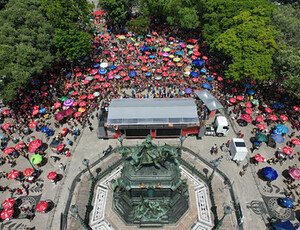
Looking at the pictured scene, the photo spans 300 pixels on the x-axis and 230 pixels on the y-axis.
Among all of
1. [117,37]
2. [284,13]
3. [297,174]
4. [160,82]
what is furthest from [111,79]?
[284,13]

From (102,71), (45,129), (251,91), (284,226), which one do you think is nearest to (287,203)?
(284,226)

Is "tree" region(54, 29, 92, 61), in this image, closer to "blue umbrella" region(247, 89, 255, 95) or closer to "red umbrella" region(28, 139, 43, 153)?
"red umbrella" region(28, 139, 43, 153)

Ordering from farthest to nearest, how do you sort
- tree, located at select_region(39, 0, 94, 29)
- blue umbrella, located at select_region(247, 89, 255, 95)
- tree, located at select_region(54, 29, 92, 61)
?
tree, located at select_region(39, 0, 94, 29)
tree, located at select_region(54, 29, 92, 61)
blue umbrella, located at select_region(247, 89, 255, 95)

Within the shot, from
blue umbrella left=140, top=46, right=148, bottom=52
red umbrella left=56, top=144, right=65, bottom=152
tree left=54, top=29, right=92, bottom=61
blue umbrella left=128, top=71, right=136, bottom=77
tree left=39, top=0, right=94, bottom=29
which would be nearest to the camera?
red umbrella left=56, top=144, right=65, bottom=152

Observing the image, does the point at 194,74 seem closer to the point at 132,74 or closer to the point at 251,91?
the point at 251,91

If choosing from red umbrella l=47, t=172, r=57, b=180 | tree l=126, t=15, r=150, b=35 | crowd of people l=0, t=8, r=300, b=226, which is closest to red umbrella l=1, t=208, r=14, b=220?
crowd of people l=0, t=8, r=300, b=226

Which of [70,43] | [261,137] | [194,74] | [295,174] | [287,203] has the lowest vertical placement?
[287,203]
